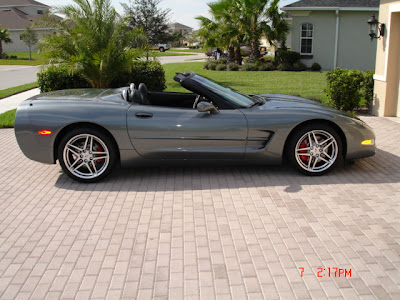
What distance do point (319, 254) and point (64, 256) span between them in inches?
86.1

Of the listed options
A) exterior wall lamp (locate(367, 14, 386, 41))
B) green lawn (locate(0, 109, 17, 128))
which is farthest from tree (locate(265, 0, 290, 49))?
green lawn (locate(0, 109, 17, 128))

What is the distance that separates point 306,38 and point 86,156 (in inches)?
810

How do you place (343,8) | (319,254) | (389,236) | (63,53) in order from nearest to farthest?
(319,254), (389,236), (63,53), (343,8)

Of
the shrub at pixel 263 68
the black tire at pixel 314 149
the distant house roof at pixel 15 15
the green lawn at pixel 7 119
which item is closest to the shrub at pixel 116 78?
the green lawn at pixel 7 119

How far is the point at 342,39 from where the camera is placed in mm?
22859

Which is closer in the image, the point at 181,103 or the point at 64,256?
the point at 64,256

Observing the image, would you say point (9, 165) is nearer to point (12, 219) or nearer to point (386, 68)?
point (12, 219)

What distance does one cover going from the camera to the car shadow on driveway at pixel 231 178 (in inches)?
209

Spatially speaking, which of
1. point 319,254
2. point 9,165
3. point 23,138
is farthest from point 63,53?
point 319,254

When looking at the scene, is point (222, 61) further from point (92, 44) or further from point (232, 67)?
point (92, 44)

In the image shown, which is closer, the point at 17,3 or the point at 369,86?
the point at 369,86

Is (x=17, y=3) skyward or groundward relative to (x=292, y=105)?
skyward

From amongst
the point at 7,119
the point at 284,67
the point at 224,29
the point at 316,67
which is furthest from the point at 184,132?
the point at 224,29

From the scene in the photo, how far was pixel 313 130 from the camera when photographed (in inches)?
213
